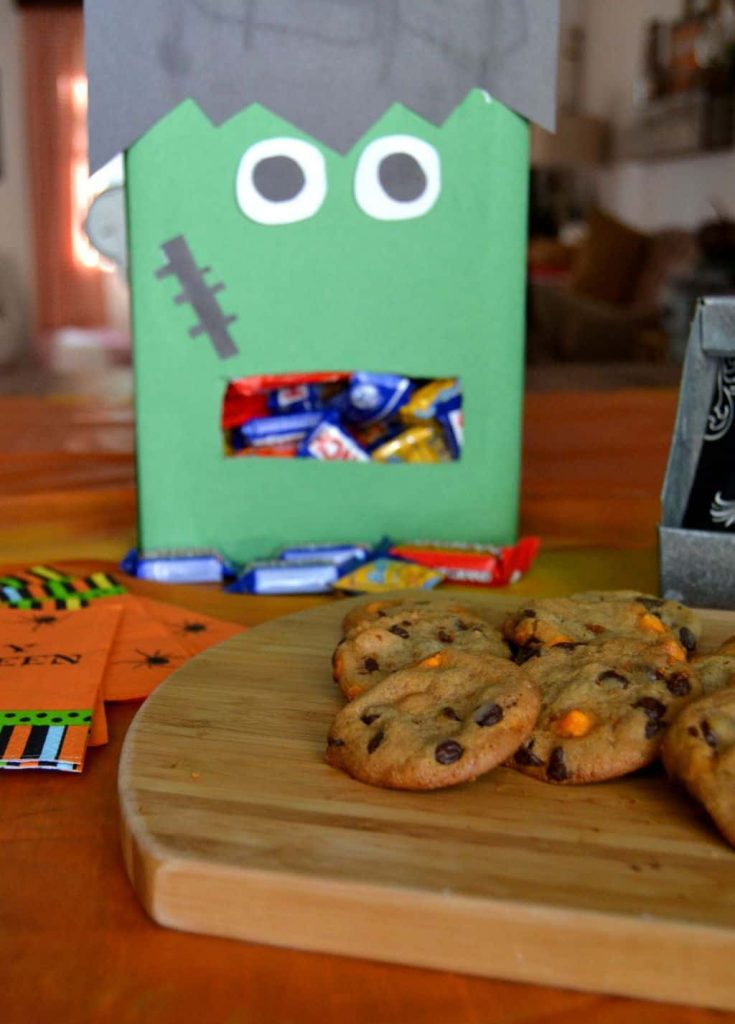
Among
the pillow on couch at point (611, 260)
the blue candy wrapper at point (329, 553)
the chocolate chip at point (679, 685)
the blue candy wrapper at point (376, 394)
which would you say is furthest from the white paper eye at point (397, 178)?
the pillow on couch at point (611, 260)

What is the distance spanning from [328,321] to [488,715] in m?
0.49

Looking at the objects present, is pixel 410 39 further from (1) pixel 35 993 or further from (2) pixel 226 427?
(1) pixel 35 993

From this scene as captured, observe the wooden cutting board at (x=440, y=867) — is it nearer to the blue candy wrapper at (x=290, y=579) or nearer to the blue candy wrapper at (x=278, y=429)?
the blue candy wrapper at (x=290, y=579)

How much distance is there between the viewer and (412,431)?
3.19 ft

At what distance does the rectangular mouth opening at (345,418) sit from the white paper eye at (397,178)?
0.14m

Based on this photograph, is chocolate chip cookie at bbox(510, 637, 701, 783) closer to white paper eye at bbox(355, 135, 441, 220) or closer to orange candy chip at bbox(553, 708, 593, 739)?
orange candy chip at bbox(553, 708, 593, 739)

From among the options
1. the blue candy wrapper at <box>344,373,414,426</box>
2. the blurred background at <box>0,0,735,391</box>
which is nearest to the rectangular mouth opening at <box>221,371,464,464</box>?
the blue candy wrapper at <box>344,373,414,426</box>

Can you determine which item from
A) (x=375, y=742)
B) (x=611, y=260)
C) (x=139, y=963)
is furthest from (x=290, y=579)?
(x=611, y=260)

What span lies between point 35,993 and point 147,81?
0.71 meters

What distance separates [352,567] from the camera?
0.91 metres

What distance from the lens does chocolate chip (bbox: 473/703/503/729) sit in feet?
1.68

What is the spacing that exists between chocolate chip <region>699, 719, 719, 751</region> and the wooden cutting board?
0.12 feet

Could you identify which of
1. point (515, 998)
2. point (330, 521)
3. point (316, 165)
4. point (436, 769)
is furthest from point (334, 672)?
point (316, 165)

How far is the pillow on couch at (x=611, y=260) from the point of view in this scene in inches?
214
